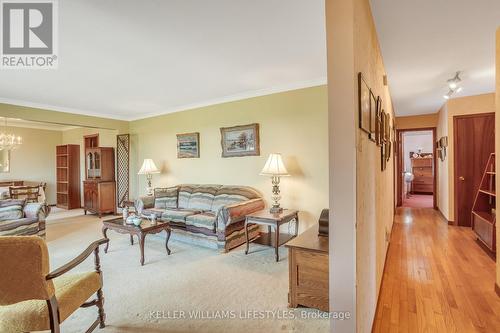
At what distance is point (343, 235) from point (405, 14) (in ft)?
6.44

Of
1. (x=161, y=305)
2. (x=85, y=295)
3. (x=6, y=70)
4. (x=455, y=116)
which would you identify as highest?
(x=6, y=70)

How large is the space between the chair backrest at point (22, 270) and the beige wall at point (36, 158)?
25.1 feet

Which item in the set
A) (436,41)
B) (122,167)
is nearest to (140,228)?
(122,167)

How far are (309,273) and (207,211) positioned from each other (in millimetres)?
2492

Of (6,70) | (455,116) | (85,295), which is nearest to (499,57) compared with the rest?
(455,116)

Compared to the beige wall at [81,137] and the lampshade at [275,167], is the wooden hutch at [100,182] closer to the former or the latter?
the beige wall at [81,137]

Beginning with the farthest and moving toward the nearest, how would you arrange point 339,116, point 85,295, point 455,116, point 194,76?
point 455,116 < point 194,76 < point 85,295 < point 339,116

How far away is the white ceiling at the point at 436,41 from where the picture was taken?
2.05m

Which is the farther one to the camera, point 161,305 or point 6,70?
point 6,70

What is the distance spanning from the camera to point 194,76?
143 inches

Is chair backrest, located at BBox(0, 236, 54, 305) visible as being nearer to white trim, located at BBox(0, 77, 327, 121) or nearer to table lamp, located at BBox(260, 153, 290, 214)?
table lamp, located at BBox(260, 153, 290, 214)

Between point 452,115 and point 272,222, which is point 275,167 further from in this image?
point 452,115

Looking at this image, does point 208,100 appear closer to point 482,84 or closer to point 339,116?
point 339,116

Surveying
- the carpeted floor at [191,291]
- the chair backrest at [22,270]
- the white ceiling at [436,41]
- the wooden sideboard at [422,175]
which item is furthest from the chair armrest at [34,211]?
the wooden sideboard at [422,175]
